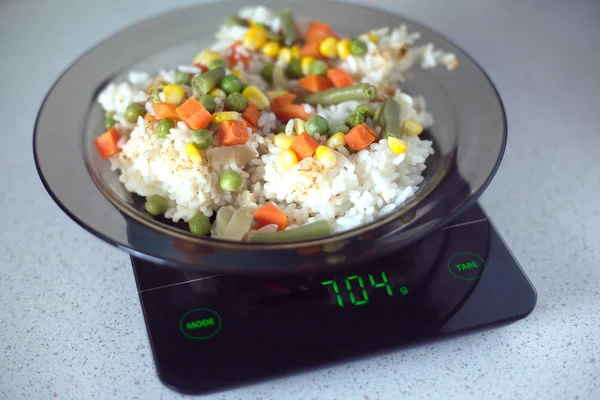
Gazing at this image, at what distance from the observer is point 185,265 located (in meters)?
1.15

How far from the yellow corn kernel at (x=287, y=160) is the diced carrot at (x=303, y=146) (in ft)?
0.04

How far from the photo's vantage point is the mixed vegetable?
4.62 feet

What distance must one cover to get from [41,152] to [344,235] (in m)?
0.79

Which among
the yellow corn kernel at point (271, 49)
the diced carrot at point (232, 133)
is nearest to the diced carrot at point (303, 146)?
the diced carrot at point (232, 133)

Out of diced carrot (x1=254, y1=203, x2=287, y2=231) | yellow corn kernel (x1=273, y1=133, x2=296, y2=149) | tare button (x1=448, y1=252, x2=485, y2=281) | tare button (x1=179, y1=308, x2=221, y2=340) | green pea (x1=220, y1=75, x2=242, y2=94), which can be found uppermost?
green pea (x1=220, y1=75, x2=242, y2=94)

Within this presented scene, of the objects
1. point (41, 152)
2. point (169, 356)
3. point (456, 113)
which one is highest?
point (456, 113)

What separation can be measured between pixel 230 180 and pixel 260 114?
0.90 feet

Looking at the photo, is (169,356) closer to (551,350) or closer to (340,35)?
(551,350)

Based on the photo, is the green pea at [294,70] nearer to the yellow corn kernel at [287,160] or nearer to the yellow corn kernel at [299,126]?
the yellow corn kernel at [299,126]

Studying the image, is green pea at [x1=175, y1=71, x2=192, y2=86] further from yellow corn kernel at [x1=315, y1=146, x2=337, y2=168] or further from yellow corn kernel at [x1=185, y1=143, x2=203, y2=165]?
yellow corn kernel at [x1=315, y1=146, x2=337, y2=168]

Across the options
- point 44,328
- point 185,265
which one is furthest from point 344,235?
point 44,328

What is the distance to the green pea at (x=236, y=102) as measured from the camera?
61.6 inches


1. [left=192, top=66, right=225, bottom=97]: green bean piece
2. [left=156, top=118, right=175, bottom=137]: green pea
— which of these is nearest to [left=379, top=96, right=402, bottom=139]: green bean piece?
[left=192, top=66, right=225, bottom=97]: green bean piece

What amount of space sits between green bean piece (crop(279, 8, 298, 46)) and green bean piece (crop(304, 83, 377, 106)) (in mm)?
290
